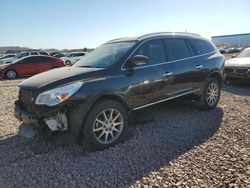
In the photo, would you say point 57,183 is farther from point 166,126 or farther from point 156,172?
point 166,126

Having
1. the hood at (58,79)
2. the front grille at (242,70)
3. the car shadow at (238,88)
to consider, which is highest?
the hood at (58,79)

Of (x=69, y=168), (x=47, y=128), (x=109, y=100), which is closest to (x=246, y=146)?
(x=109, y=100)

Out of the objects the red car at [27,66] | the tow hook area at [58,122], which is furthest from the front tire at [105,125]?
the red car at [27,66]

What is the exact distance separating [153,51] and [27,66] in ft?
41.9

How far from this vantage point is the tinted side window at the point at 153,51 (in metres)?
4.59

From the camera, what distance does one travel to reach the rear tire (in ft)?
19.0

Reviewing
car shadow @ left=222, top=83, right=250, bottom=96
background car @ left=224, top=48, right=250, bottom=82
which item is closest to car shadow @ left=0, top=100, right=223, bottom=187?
car shadow @ left=222, top=83, right=250, bottom=96

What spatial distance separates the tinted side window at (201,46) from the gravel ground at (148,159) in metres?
1.70

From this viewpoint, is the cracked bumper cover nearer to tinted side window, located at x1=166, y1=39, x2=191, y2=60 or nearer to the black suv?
the black suv

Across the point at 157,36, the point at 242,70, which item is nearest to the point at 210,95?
the point at 157,36

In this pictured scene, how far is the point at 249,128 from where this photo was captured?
4684 mm

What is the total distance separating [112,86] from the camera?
12.8ft

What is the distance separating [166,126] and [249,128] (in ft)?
5.23

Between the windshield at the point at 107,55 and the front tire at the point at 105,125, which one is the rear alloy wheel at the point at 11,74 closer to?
the windshield at the point at 107,55
